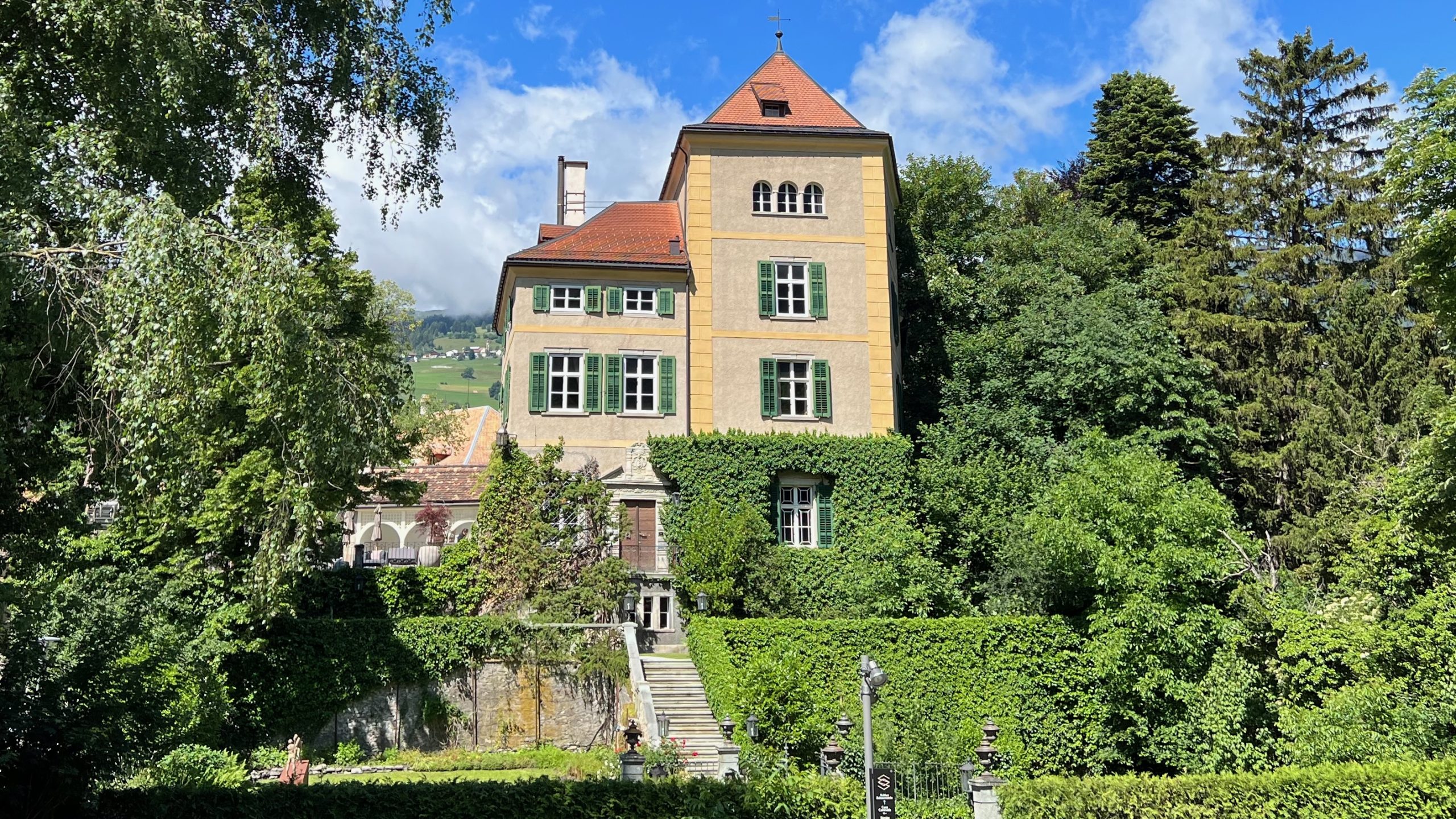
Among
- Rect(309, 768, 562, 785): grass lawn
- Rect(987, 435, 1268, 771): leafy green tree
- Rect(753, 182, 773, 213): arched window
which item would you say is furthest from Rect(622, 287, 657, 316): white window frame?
Rect(309, 768, 562, 785): grass lawn

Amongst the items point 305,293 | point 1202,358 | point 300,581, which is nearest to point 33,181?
point 305,293

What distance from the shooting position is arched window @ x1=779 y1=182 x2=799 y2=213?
1250 inches

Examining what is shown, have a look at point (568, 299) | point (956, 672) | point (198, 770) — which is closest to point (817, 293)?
point (568, 299)

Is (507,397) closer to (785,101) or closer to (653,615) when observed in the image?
(653,615)

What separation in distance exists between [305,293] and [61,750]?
18.5 feet

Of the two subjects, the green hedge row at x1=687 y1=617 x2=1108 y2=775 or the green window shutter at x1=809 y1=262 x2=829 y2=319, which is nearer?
the green hedge row at x1=687 y1=617 x2=1108 y2=775

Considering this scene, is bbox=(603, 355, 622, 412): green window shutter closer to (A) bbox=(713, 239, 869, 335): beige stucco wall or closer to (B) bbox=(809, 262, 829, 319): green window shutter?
(A) bbox=(713, 239, 869, 335): beige stucco wall

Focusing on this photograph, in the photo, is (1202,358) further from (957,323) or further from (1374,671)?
(1374,671)

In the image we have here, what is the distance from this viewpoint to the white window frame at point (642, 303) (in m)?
31.0

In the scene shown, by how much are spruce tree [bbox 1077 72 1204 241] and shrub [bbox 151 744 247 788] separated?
3224cm

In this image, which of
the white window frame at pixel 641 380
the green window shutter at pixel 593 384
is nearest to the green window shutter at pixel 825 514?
the white window frame at pixel 641 380

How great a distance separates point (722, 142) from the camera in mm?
31734

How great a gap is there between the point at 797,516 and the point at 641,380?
18.3 ft

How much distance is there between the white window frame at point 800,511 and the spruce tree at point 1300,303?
1156 cm
